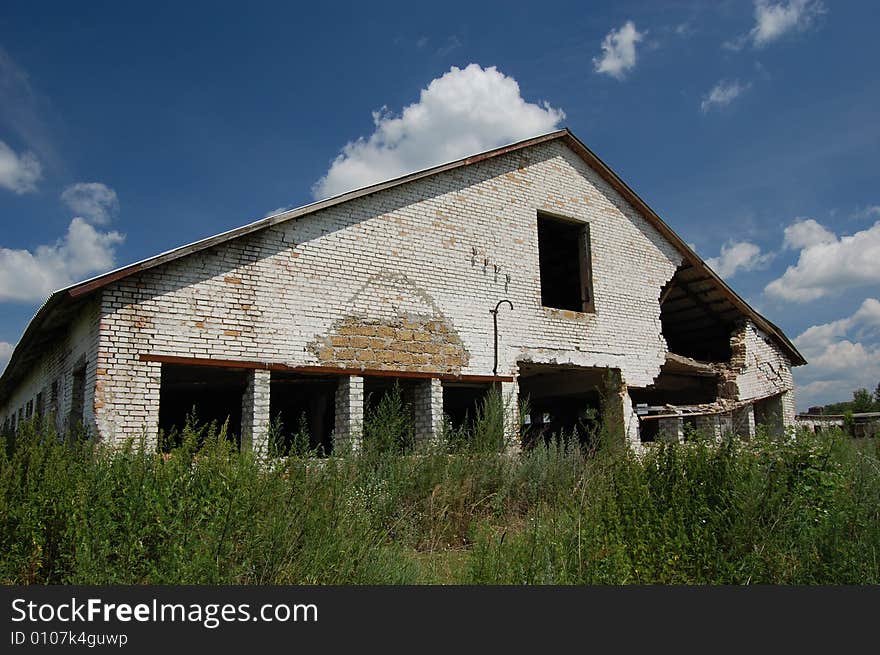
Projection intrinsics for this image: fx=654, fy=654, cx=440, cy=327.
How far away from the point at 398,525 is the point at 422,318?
14.9 feet

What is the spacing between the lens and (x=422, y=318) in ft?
35.9

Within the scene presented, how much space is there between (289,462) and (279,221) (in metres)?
4.60

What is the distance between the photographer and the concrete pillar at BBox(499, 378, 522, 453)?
10.6 metres

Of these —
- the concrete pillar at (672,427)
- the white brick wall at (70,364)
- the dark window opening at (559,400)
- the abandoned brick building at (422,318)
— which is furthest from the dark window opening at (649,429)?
the white brick wall at (70,364)

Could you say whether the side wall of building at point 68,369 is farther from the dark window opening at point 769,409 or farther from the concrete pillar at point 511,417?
the dark window opening at point 769,409

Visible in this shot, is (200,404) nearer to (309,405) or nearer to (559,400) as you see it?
(309,405)

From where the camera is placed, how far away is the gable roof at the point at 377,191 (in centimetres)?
846

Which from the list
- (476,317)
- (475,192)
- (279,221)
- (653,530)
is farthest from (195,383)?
(653,530)

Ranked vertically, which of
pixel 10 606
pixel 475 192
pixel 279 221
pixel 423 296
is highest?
pixel 475 192

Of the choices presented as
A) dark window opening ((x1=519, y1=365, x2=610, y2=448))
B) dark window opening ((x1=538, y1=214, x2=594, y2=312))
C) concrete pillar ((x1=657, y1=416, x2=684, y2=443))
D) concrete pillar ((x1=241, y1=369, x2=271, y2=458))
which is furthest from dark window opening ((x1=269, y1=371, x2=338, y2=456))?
concrete pillar ((x1=657, y1=416, x2=684, y2=443))

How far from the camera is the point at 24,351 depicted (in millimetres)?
12078

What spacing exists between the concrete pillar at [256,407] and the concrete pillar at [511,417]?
356cm

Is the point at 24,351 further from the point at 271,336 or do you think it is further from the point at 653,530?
the point at 653,530

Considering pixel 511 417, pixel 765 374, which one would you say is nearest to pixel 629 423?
pixel 511 417
